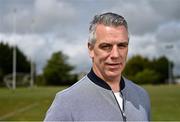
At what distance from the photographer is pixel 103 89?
2805mm

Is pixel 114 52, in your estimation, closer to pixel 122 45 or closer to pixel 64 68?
pixel 122 45

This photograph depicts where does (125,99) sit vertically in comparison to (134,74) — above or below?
above

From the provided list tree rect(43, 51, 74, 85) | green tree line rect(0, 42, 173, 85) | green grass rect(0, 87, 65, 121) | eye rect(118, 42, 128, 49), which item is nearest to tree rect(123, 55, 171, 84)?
green tree line rect(0, 42, 173, 85)

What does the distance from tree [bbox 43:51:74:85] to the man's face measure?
12053 cm

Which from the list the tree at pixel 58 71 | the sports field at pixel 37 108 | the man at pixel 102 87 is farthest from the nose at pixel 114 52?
the tree at pixel 58 71

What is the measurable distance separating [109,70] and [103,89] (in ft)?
0.37

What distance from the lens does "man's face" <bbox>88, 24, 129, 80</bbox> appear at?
8.93 ft

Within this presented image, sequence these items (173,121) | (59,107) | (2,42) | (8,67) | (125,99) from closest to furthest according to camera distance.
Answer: (59,107) < (125,99) < (173,121) < (8,67) < (2,42)

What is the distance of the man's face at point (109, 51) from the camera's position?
2721mm

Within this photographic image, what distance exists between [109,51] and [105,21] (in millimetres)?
164

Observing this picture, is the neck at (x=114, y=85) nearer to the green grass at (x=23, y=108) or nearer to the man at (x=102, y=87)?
the man at (x=102, y=87)

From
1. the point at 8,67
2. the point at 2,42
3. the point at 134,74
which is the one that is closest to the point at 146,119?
the point at 8,67

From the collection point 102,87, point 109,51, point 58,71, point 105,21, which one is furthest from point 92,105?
point 58,71

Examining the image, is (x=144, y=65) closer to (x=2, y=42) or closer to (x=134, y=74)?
(x=134, y=74)
